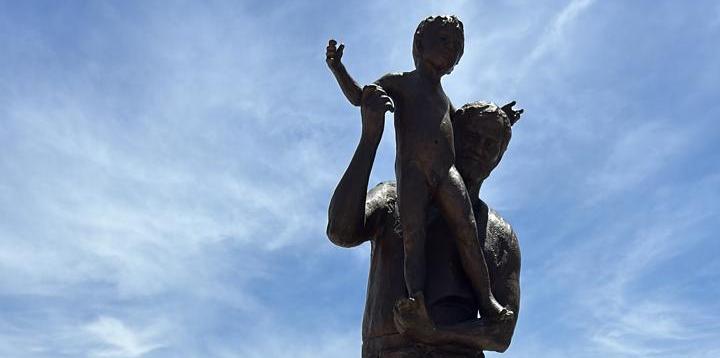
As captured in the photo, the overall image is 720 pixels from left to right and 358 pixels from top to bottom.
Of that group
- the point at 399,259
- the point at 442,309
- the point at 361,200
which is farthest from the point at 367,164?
the point at 442,309

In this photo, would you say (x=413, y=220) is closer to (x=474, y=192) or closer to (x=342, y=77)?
(x=474, y=192)

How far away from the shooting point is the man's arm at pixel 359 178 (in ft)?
20.7

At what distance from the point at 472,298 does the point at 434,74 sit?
1.66 metres

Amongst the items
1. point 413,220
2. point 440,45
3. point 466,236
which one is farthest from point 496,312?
point 440,45

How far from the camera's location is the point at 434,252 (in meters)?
6.50

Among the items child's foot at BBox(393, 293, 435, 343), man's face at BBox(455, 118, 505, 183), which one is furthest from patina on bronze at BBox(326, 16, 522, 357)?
man's face at BBox(455, 118, 505, 183)

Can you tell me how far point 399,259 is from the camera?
6484 mm

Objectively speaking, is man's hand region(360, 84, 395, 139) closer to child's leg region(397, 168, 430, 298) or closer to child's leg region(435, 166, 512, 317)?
child's leg region(397, 168, 430, 298)

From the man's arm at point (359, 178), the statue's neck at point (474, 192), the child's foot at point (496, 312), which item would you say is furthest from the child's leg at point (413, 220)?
the statue's neck at point (474, 192)

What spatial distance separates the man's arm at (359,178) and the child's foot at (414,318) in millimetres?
741

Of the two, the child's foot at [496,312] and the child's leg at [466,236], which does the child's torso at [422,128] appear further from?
the child's foot at [496,312]

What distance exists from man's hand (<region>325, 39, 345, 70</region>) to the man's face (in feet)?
3.80

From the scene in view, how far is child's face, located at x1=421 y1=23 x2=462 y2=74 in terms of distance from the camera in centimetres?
648

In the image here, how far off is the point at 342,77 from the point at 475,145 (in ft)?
3.97
